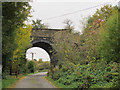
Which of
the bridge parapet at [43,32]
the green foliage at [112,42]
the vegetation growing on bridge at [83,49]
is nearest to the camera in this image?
the green foliage at [112,42]

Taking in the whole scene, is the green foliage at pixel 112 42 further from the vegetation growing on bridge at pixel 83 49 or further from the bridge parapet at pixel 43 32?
the bridge parapet at pixel 43 32

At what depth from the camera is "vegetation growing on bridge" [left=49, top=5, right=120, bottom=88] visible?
264 inches

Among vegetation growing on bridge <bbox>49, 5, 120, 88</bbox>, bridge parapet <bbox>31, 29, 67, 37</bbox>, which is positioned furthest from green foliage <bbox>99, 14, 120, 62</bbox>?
bridge parapet <bbox>31, 29, 67, 37</bbox>

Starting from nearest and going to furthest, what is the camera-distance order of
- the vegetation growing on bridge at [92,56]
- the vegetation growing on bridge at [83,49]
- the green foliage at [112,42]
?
the green foliage at [112,42], the vegetation growing on bridge at [92,56], the vegetation growing on bridge at [83,49]

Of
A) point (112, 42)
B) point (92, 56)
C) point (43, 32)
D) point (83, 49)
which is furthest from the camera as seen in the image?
point (43, 32)

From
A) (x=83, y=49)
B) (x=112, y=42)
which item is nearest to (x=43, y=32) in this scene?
(x=83, y=49)

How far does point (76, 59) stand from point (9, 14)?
32.2 feet

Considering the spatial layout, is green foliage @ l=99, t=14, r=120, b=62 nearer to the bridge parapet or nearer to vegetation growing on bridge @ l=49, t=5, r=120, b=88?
vegetation growing on bridge @ l=49, t=5, r=120, b=88

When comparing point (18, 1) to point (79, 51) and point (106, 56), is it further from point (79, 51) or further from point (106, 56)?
point (79, 51)

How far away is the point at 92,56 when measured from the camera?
1672 centimetres

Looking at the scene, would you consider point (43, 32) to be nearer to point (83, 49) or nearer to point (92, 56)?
point (83, 49)

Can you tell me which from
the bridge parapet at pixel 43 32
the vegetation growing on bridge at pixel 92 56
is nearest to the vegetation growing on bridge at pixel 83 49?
the vegetation growing on bridge at pixel 92 56

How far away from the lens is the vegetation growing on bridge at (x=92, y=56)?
6.70m

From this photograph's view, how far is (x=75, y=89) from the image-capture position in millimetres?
11102
